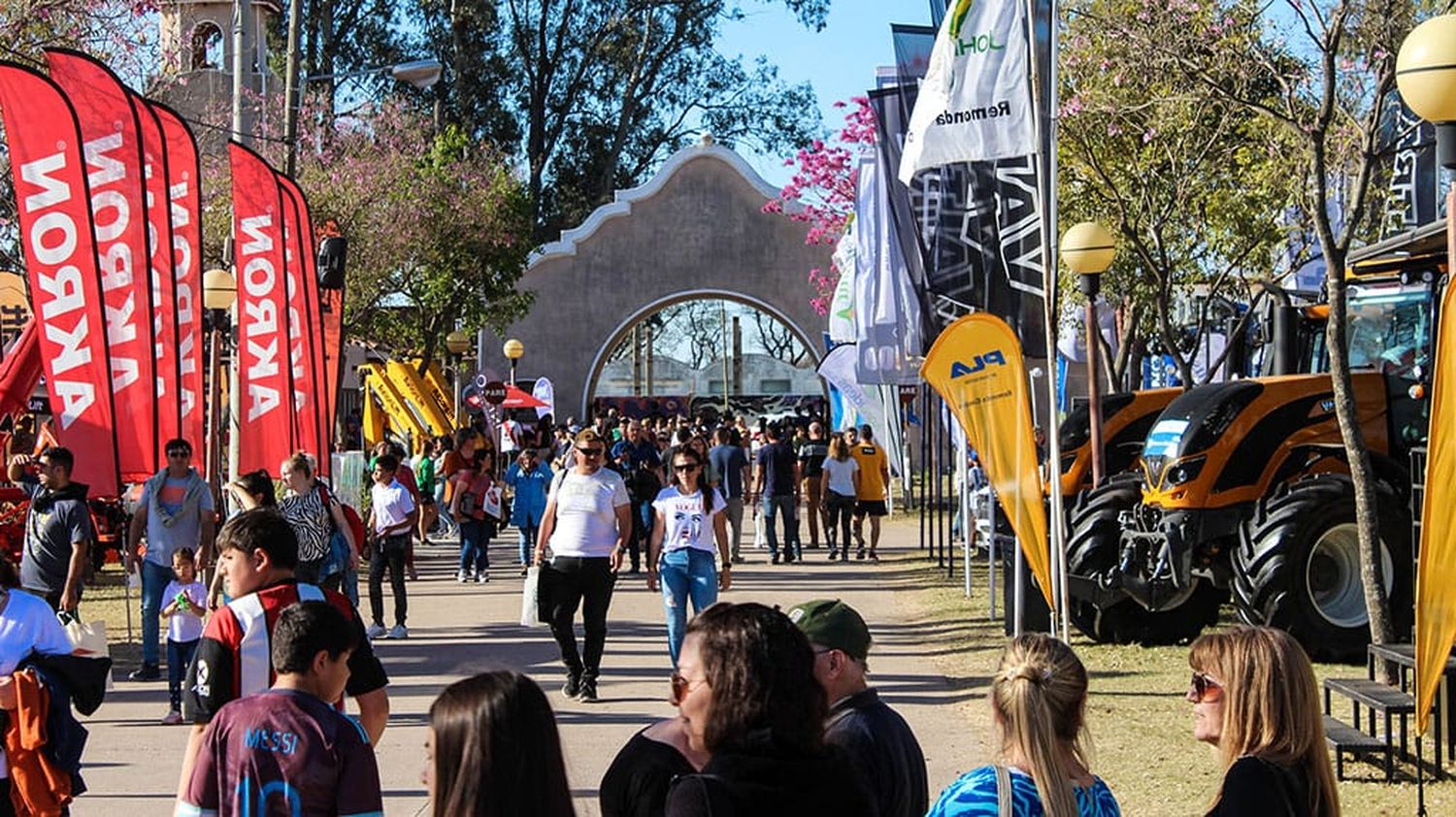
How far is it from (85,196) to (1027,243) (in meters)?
6.55

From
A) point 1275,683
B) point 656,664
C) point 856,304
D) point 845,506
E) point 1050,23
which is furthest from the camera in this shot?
point 845,506

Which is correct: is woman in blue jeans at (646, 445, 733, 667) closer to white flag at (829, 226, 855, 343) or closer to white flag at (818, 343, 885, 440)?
white flag at (829, 226, 855, 343)

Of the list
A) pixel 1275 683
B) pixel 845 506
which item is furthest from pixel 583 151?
pixel 1275 683

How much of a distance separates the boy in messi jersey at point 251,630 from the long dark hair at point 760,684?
2059mm

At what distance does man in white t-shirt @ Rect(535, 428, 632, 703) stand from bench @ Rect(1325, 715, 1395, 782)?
4.70 m

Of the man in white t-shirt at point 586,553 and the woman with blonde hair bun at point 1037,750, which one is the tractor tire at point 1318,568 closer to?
the man in white t-shirt at point 586,553

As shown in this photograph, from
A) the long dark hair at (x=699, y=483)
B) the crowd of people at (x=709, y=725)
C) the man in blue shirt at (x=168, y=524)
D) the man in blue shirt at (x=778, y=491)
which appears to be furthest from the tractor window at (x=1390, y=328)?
the man in blue shirt at (x=778, y=491)

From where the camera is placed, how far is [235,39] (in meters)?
19.6

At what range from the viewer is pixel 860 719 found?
179 inches

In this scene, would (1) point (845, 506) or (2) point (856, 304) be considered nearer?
(2) point (856, 304)

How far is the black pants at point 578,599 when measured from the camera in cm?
1223

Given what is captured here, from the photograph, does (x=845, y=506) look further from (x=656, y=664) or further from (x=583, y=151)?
(x=583, y=151)

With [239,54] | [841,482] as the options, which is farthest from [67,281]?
[841,482]

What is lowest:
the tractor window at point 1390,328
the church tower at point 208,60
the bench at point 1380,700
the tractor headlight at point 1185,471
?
the bench at point 1380,700
